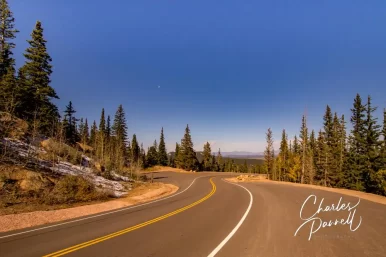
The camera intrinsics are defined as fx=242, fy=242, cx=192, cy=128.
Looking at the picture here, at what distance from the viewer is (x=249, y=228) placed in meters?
8.86

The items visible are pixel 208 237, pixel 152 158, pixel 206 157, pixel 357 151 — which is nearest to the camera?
pixel 208 237

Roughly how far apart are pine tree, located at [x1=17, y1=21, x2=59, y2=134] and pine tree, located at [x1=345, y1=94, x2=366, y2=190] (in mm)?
51465

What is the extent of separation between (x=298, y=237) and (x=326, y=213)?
4.68m

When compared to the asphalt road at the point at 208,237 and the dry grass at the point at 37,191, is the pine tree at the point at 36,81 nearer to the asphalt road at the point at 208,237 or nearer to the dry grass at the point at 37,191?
the dry grass at the point at 37,191

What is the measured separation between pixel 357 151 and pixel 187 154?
152ft

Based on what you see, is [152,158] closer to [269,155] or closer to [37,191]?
[269,155]

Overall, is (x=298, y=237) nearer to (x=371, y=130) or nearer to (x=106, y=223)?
(x=106, y=223)

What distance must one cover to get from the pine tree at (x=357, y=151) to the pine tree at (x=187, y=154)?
43090 millimetres

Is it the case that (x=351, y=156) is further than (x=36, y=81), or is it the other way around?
(x=351, y=156)

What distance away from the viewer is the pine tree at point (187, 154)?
77.4m

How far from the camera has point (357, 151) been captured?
4494cm

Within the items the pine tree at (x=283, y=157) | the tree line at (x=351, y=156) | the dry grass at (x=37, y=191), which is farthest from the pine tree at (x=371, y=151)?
the dry grass at (x=37, y=191)

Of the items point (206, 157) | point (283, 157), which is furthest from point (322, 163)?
point (206, 157)

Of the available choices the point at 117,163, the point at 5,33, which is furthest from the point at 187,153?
the point at 5,33
